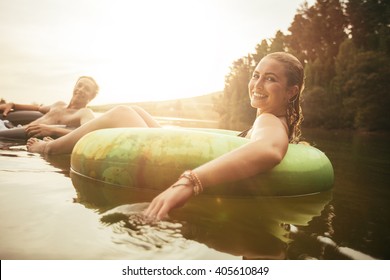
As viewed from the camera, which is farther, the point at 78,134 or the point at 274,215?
the point at 78,134

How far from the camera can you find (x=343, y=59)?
2309cm

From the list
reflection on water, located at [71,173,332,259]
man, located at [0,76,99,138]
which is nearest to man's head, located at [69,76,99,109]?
man, located at [0,76,99,138]

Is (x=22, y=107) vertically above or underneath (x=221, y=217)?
above

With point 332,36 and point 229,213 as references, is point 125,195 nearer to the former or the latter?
point 229,213

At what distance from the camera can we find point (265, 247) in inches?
54.3

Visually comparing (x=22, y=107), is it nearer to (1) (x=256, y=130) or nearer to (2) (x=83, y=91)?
(2) (x=83, y=91)

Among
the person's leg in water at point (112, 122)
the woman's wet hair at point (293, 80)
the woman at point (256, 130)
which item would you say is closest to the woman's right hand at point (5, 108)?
the woman at point (256, 130)

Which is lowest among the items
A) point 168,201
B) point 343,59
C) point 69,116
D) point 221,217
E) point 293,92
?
point 221,217

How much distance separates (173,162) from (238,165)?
0.57m

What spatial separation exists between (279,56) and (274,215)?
1140mm

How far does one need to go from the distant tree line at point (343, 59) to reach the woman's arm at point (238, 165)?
48.7ft

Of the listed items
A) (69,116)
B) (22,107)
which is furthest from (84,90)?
(22,107)

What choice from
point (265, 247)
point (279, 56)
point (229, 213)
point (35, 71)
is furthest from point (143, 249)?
point (35, 71)

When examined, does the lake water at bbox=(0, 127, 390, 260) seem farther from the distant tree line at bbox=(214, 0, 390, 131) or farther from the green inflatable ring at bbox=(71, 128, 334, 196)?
the distant tree line at bbox=(214, 0, 390, 131)
